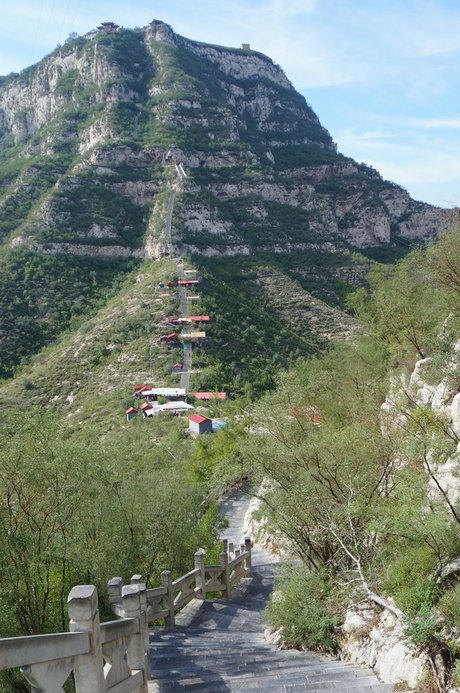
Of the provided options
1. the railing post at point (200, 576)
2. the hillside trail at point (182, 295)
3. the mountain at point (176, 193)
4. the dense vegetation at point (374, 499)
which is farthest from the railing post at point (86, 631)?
the mountain at point (176, 193)

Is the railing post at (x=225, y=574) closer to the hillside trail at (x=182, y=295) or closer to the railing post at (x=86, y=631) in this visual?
the railing post at (x=86, y=631)

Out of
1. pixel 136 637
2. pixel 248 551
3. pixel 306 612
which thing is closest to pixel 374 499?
pixel 306 612

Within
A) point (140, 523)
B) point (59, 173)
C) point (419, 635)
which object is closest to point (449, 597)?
point (419, 635)

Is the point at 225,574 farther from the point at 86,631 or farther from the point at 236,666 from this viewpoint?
the point at 86,631

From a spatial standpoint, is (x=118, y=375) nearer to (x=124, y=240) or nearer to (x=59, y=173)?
(x=124, y=240)

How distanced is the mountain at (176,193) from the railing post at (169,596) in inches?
1839

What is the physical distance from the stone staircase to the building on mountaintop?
3019cm

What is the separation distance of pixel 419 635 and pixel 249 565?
12.5m

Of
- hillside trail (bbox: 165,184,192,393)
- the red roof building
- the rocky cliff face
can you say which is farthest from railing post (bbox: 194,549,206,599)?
the rocky cliff face

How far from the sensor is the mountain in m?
74.6

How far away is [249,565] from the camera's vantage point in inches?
773

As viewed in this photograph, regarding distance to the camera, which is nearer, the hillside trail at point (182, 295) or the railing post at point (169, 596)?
the railing post at point (169, 596)

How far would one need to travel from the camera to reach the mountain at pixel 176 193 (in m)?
74.6

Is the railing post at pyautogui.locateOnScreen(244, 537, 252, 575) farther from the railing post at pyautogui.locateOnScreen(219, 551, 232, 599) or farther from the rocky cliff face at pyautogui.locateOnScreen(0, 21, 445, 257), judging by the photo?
the rocky cliff face at pyautogui.locateOnScreen(0, 21, 445, 257)
